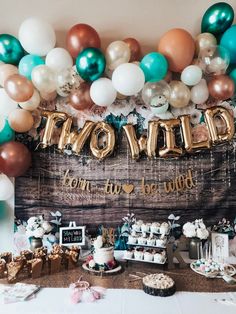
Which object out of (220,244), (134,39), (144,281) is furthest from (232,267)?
(134,39)

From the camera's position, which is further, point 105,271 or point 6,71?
point 6,71

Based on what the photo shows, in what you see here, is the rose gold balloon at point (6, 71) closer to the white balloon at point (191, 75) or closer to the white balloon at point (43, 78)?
the white balloon at point (43, 78)

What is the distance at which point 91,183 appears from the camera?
2.03 meters

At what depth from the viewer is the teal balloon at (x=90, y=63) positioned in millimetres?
1731

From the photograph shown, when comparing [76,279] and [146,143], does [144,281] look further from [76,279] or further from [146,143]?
[146,143]

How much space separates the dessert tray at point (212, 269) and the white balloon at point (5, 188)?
1.11 meters

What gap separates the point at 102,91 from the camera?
1775 mm

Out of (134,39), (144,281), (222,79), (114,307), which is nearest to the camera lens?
(114,307)

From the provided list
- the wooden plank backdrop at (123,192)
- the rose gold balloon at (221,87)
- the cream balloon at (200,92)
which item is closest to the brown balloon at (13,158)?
the wooden plank backdrop at (123,192)

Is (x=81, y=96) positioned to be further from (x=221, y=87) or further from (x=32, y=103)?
(x=221, y=87)

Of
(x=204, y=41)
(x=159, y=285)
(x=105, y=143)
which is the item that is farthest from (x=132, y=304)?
(x=204, y=41)

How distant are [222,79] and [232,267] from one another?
102 centimetres

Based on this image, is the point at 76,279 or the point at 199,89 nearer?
the point at 76,279

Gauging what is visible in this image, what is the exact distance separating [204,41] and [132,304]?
1.43m
